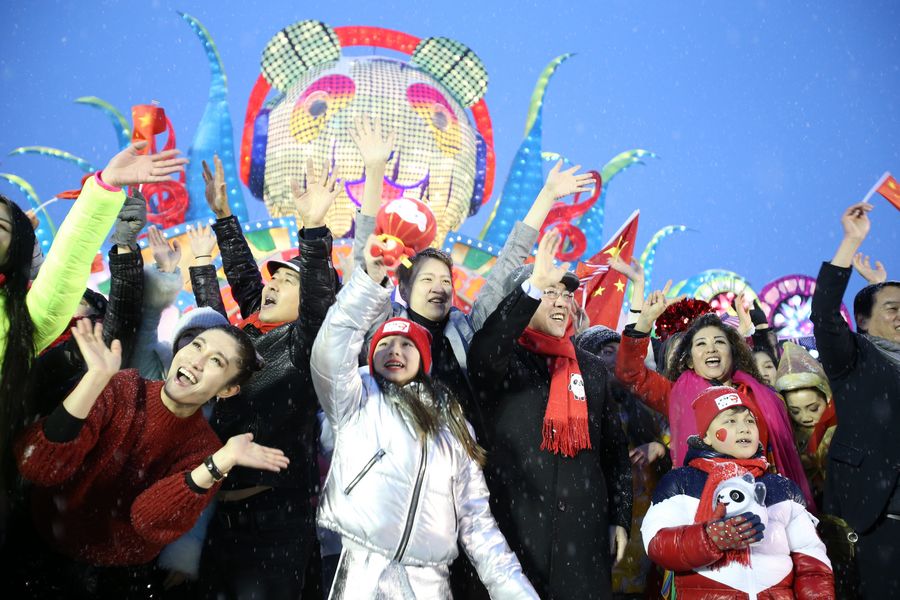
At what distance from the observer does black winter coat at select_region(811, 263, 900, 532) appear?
3371 mm

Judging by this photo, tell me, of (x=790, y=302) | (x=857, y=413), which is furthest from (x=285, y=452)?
(x=790, y=302)

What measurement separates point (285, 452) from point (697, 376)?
197 centimetres

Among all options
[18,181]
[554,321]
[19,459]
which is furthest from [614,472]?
[18,181]

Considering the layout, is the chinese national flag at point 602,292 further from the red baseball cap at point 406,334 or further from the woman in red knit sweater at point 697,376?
the red baseball cap at point 406,334

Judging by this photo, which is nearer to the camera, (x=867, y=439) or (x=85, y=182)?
(x=85, y=182)

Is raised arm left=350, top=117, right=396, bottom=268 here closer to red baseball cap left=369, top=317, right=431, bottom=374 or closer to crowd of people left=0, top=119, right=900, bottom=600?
crowd of people left=0, top=119, right=900, bottom=600

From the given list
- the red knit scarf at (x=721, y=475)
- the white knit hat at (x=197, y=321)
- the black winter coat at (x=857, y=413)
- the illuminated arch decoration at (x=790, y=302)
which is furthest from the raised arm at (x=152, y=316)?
the illuminated arch decoration at (x=790, y=302)

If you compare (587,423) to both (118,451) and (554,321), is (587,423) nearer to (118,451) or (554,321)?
(554,321)

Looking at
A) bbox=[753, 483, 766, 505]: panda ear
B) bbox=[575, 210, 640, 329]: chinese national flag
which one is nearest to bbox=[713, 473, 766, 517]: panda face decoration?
bbox=[753, 483, 766, 505]: panda ear

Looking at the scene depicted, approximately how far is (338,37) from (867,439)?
11.0 meters

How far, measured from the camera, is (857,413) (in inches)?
137

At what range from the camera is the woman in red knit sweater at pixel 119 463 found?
91.4 inches

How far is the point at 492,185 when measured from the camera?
13.8 metres

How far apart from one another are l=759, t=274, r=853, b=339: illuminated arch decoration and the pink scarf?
32.3 feet
